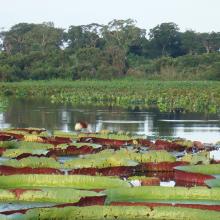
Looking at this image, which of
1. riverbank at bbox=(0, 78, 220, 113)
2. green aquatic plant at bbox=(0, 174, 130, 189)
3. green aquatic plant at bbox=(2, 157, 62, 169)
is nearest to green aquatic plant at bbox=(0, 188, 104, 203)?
green aquatic plant at bbox=(0, 174, 130, 189)

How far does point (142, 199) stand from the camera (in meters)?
5.59

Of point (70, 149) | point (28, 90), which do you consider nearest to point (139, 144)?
point (70, 149)

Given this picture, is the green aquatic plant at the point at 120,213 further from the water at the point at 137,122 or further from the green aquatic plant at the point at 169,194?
the water at the point at 137,122

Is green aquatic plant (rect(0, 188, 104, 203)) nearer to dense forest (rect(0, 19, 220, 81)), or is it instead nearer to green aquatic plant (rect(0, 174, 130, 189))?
green aquatic plant (rect(0, 174, 130, 189))

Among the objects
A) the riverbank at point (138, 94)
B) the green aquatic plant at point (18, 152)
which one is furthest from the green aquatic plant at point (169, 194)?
the riverbank at point (138, 94)

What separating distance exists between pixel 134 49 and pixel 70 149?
54206 mm

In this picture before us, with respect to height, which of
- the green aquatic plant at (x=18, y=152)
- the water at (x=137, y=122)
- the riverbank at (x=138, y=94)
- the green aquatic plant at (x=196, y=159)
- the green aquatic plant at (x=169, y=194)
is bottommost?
the water at (x=137, y=122)

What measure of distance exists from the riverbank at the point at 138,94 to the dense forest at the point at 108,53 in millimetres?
7928

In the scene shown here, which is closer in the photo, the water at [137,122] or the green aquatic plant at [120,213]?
the green aquatic plant at [120,213]

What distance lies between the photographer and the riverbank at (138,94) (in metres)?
25.0

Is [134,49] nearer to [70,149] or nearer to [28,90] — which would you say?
[28,90]

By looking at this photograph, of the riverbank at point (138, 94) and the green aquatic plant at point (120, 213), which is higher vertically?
the riverbank at point (138, 94)

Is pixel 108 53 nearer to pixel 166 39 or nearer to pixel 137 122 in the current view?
pixel 166 39

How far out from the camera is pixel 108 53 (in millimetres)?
48625
